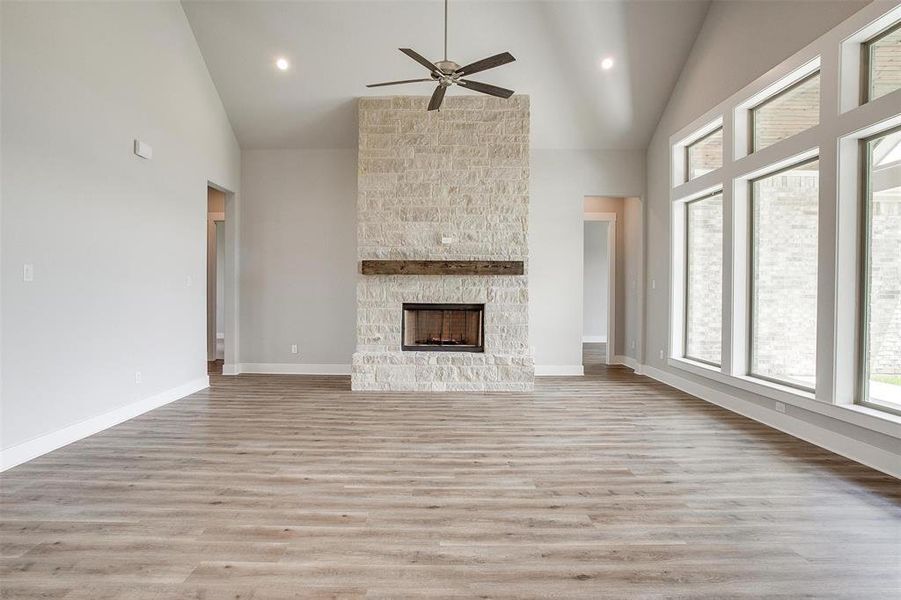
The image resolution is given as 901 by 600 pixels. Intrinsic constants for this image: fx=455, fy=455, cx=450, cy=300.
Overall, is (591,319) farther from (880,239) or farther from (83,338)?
(83,338)

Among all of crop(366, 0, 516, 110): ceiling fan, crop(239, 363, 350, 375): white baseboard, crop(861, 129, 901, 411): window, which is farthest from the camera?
crop(239, 363, 350, 375): white baseboard

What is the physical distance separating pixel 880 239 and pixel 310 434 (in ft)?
14.7

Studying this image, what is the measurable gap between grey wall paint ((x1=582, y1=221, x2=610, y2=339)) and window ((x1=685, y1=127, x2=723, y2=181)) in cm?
493

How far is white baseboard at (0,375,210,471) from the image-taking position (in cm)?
299

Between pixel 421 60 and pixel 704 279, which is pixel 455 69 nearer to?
pixel 421 60

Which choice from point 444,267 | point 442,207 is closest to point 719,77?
point 442,207

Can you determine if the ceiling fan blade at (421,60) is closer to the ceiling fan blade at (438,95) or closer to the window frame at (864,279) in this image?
the ceiling fan blade at (438,95)

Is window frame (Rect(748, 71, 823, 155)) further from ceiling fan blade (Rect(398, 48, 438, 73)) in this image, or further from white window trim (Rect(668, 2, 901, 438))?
ceiling fan blade (Rect(398, 48, 438, 73))

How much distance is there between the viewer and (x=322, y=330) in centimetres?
650

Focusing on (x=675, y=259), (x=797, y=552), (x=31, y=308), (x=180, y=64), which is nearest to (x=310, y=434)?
(x=31, y=308)

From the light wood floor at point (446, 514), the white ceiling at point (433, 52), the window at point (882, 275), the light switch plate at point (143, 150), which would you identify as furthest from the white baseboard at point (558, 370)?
the light switch plate at point (143, 150)

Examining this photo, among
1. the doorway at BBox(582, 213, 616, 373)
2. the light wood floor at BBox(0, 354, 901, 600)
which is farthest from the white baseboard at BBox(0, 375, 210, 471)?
the doorway at BBox(582, 213, 616, 373)

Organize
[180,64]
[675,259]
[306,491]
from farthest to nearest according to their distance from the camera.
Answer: [675,259] < [180,64] < [306,491]

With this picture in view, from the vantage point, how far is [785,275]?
4102mm
